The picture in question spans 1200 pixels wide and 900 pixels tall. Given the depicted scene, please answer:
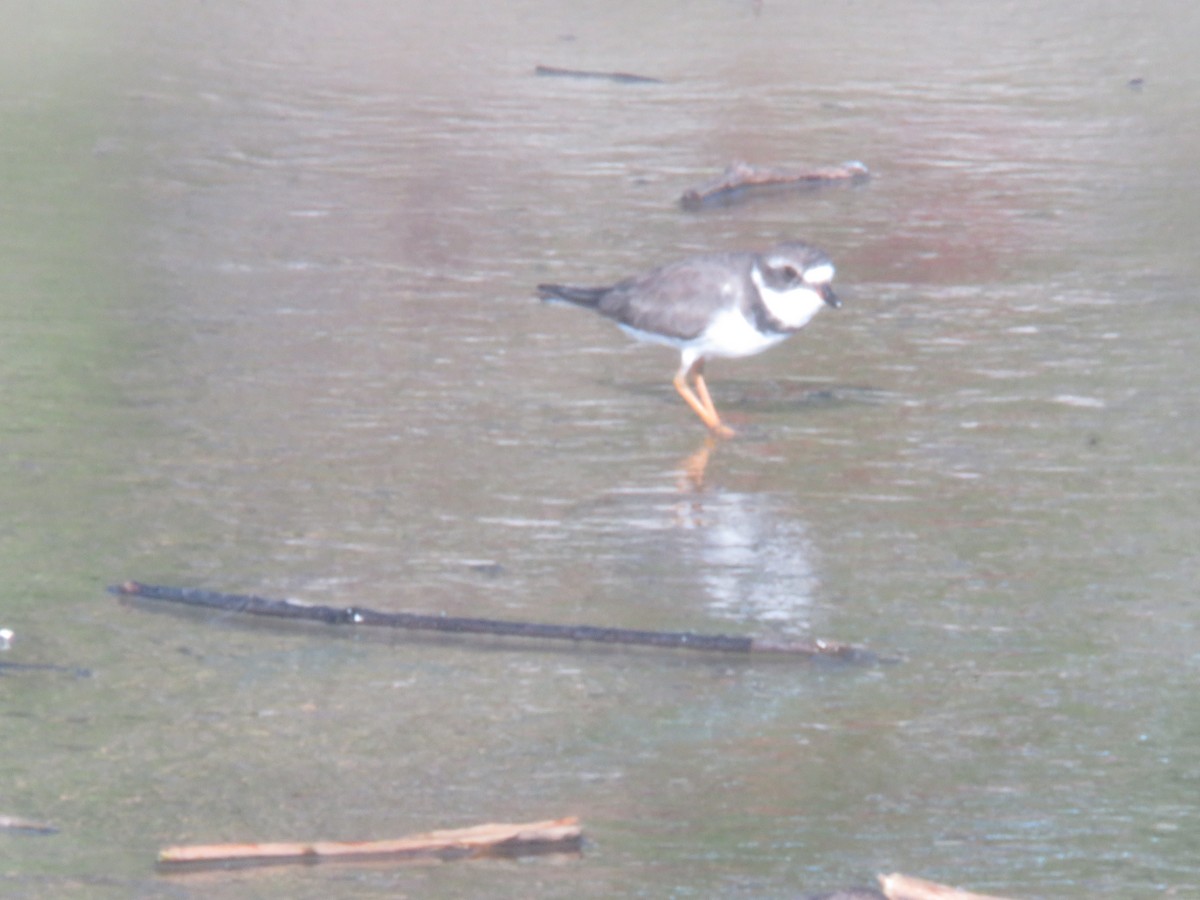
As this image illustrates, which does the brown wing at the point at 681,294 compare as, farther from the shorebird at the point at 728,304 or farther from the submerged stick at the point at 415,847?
the submerged stick at the point at 415,847

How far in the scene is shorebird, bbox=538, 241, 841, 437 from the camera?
650 centimetres

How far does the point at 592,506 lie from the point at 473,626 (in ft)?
3.62

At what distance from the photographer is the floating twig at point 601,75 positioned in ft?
45.6

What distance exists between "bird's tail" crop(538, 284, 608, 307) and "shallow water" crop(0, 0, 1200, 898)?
22 centimetres

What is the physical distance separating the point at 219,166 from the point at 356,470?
5.42 meters

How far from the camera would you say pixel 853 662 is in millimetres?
4328

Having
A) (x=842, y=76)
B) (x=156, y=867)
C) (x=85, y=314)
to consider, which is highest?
(x=842, y=76)

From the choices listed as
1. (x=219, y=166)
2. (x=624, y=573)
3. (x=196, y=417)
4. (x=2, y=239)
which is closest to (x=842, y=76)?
(x=219, y=166)

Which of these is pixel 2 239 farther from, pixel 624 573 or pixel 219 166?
pixel 624 573

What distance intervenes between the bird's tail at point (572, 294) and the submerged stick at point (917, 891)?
4.08 metres

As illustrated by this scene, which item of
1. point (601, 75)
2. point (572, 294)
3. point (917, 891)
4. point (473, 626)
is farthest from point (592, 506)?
point (601, 75)

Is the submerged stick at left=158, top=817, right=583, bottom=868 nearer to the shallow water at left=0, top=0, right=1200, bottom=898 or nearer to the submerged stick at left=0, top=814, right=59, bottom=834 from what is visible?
the shallow water at left=0, top=0, right=1200, bottom=898

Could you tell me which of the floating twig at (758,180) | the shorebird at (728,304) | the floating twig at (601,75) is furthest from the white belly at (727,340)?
the floating twig at (601,75)

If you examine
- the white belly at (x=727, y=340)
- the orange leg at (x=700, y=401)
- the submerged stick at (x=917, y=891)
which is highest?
the white belly at (x=727, y=340)
